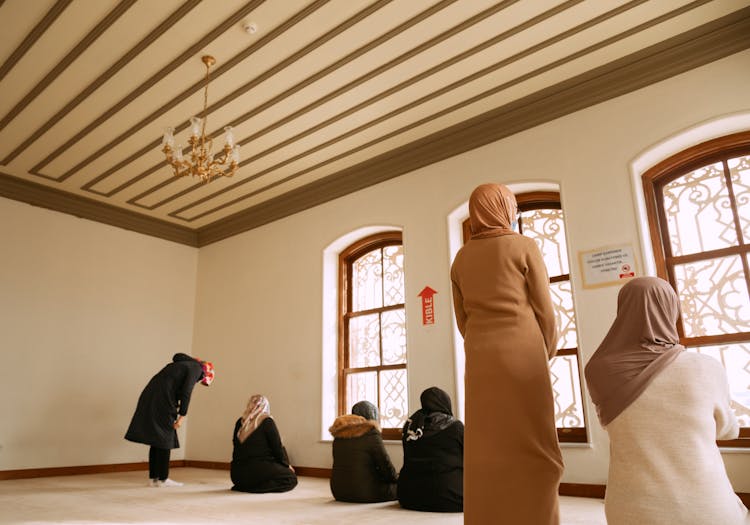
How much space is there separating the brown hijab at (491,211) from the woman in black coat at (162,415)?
4.23 m

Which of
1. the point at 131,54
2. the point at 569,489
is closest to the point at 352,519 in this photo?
the point at 569,489

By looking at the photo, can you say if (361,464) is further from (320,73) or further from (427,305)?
(320,73)

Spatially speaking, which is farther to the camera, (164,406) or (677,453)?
(164,406)

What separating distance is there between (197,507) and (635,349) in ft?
11.2

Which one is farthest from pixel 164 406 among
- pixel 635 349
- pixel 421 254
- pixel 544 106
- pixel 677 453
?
pixel 677 453

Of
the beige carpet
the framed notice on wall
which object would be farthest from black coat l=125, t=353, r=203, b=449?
the framed notice on wall

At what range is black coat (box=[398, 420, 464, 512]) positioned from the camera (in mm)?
3697

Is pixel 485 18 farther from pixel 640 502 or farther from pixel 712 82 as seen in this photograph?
pixel 640 502

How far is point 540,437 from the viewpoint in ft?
6.29

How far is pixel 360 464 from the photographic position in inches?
167

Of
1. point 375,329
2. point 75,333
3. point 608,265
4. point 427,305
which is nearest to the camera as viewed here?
point 608,265

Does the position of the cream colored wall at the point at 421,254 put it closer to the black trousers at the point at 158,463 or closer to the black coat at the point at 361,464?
the black coat at the point at 361,464

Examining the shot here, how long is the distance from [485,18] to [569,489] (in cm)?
365

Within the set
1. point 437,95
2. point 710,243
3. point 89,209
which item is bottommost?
point 710,243
